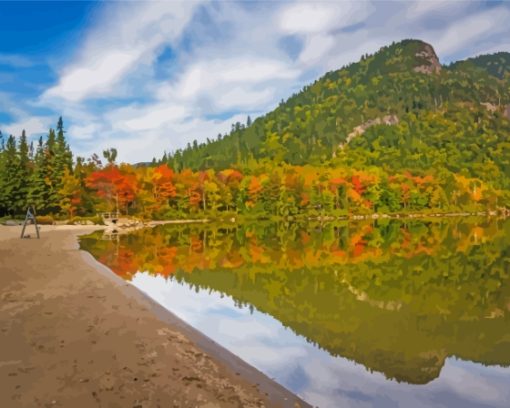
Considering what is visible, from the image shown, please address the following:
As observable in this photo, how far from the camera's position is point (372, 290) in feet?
73.4

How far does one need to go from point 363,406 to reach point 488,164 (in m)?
203

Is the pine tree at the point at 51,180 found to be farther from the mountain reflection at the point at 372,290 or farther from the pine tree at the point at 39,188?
the mountain reflection at the point at 372,290

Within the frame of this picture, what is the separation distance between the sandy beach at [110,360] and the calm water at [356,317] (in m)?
1.49

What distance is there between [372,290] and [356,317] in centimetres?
547

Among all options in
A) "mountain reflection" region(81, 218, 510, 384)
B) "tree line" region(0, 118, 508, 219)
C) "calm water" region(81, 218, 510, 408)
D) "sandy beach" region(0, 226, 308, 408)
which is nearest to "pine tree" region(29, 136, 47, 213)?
"tree line" region(0, 118, 508, 219)

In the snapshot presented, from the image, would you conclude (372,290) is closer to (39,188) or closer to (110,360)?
(110,360)

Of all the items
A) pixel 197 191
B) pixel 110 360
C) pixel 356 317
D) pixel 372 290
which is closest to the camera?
pixel 110 360

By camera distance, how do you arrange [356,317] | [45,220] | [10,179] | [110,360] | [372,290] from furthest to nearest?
[10,179] < [45,220] < [372,290] < [356,317] < [110,360]

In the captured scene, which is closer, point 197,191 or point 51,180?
point 51,180

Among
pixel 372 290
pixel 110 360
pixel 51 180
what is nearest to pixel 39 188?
pixel 51 180

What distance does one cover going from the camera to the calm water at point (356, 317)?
11086 millimetres

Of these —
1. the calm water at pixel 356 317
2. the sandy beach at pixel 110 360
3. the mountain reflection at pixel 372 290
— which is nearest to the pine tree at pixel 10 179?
the mountain reflection at pixel 372 290

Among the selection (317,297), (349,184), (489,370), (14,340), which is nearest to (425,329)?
(489,370)

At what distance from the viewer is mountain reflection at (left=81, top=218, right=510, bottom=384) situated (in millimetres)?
13680
